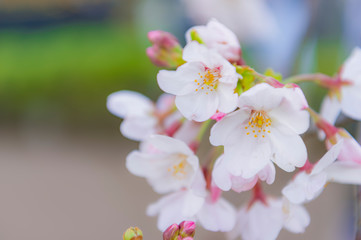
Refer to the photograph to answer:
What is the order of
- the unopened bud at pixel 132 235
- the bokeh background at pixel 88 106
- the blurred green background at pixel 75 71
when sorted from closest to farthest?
1. the unopened bud at pixel 132 235
2. the bokeh background at pixel 88 106
3. the blurred green background at pixel 75 71

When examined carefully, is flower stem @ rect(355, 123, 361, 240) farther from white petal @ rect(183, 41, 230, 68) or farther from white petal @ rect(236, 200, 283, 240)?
white petal @ rect(183, 41, 230, 68)

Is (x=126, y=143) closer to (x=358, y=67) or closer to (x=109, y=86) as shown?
(x=109, y=86)

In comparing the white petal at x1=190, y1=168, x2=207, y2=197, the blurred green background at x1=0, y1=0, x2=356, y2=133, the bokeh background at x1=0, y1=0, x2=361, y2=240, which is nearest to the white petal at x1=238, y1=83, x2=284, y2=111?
the white petal at x1=190, y1=168, x2=207, y2=197

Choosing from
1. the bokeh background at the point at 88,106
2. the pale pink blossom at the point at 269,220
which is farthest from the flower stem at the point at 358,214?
the bokeh background at the point at 88,106

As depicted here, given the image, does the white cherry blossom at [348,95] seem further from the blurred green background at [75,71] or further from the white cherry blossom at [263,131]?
the blurred green background at [75,71]

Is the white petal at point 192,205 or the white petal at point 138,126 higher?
the white petal at point 138,126
